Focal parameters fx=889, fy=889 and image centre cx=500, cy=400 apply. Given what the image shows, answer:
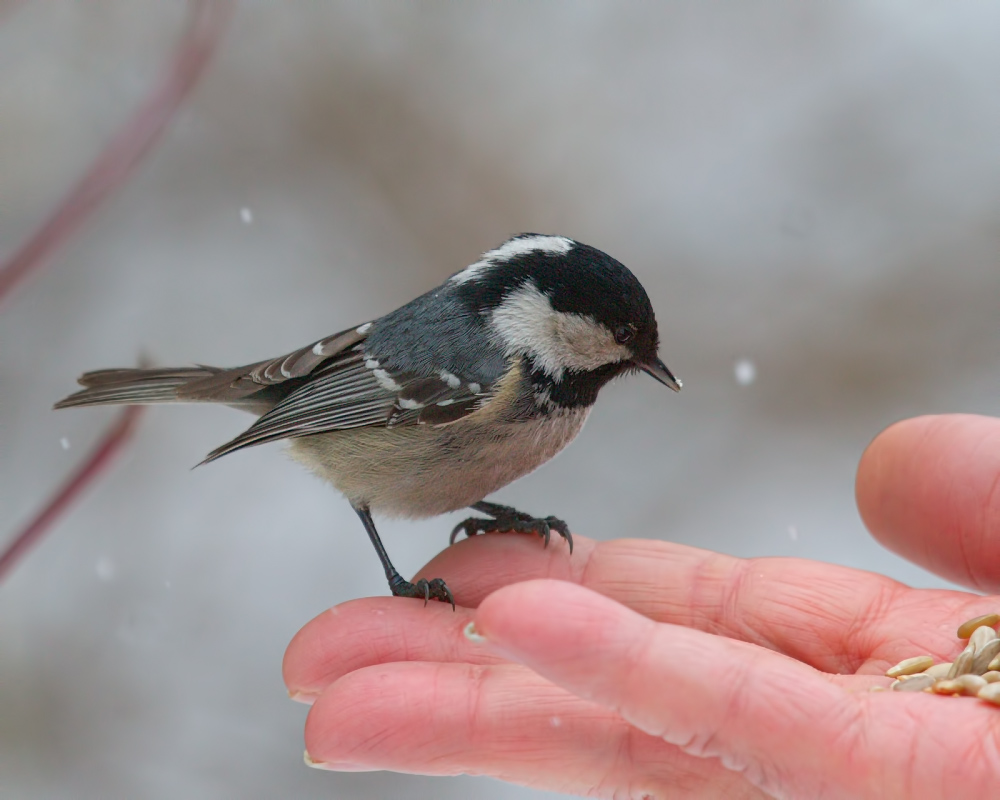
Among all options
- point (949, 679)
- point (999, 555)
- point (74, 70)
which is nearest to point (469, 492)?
point (949, 679)

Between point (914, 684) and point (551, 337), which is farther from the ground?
point (551, 337)

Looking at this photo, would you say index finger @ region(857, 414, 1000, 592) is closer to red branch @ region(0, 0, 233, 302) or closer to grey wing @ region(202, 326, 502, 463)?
grey wing @ region(202, 326, 502, 463)

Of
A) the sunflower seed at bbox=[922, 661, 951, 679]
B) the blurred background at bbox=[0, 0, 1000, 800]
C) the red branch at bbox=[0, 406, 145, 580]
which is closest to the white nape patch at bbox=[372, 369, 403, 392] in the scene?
the red branch at bbox=[0, 406, 145, 580]

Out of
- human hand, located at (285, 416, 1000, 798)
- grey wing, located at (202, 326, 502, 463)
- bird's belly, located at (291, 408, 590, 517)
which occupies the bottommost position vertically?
human hand, located at (285, 416, 1000, 798)

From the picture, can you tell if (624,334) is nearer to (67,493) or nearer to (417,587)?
(417,587)

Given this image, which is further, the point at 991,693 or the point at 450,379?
the point at 450,379

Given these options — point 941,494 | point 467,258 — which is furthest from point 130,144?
point 467,258
